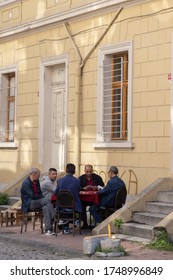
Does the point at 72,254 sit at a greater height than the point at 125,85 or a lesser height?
lesser

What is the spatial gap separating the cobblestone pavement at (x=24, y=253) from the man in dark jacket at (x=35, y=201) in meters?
0.88

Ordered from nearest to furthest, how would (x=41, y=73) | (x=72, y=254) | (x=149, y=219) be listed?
(x=72, y=254) < (x=149, y=219) < (x=41, y=73)

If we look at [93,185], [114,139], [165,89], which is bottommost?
[93,185]

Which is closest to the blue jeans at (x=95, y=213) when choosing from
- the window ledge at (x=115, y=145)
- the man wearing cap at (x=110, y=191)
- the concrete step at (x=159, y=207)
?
the man wearing cap at (x=110, y=191)

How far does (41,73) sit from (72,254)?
7.63 m

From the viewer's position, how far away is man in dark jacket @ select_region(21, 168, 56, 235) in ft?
43.7

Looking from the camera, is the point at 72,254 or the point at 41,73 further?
the point at 41,73

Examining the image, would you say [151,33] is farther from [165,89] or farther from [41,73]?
[41,73]

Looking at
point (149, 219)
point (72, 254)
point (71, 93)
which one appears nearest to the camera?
point (72, 254)

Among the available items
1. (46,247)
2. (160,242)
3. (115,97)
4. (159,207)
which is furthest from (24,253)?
(115,97)

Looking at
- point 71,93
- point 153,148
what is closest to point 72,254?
point 153,148

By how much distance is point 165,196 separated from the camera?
13328 mm

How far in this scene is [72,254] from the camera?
11.3m

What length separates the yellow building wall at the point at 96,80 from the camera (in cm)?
1416
